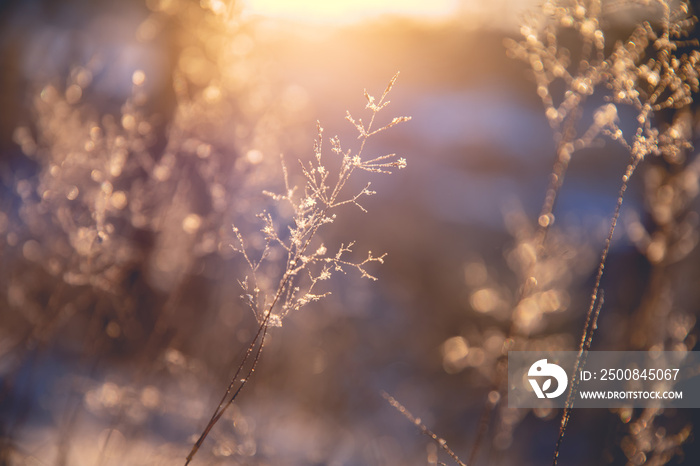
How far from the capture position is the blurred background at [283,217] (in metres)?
1.97

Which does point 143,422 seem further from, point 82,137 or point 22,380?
point 22,380

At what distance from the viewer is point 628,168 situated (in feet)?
3.76

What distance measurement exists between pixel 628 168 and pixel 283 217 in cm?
178

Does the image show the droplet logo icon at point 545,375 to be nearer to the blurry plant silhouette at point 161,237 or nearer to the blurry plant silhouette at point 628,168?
the blurry plant silhouette at point 628,168

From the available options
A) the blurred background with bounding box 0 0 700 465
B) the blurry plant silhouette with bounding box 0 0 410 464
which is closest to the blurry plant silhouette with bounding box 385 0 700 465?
the blurred background with bounding box 0 0 700 465

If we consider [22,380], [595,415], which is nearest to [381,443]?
[595,415]

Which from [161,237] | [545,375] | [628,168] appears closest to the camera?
[628,168]

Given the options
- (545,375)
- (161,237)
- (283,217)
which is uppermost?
(161,237)

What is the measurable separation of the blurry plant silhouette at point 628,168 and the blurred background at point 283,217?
38 mm

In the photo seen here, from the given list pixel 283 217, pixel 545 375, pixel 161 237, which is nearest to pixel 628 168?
pixel 545 375

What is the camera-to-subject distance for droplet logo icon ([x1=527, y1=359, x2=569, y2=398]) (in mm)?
2326

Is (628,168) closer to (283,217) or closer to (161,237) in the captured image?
(283,217)

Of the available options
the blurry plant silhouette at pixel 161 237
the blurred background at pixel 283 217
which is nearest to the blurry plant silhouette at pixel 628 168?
the blurred background at pixel 283 217

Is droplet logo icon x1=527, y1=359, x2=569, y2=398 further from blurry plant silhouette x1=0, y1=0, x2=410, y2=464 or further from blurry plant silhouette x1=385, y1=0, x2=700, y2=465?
blurry plant silhouette x1=0, y1=0, x2=410, y2=464
